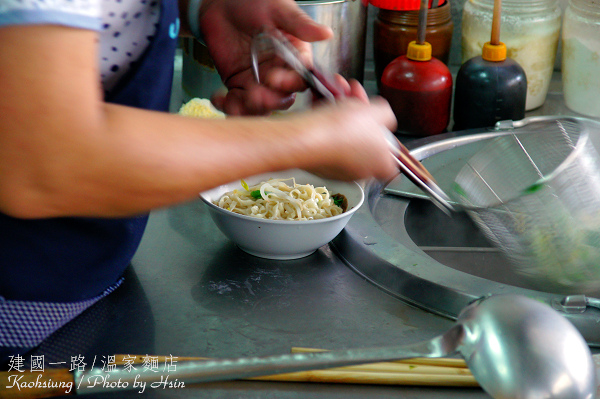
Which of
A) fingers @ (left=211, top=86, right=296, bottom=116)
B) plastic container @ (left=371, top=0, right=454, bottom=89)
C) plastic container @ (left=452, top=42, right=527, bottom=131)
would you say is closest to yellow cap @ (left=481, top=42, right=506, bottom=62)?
plastic container @ (left=452, top=42, right=527, bottom=131)

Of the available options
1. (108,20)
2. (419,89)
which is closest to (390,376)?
(108,20)

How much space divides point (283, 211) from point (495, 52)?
713 millimetres

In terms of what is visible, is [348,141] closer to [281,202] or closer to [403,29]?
[281,202]

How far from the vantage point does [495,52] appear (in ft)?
4.88

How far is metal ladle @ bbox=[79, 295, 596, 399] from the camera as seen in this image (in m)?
0.58

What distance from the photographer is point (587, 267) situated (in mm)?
904

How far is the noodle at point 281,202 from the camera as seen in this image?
3.62ft

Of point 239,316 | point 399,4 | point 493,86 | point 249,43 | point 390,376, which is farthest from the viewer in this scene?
point 399,4

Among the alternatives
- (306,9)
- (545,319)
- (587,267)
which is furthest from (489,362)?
(306,9)

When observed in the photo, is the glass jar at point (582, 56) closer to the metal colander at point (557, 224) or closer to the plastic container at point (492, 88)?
the plastic container at point (492, 88)

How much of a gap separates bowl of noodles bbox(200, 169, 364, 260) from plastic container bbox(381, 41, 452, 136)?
1.36ft

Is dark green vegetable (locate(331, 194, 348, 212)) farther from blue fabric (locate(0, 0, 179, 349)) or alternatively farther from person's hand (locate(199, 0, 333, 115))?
blue fabric (locate(0, 0, 179, 349))

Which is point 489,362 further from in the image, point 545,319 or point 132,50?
point 132,50

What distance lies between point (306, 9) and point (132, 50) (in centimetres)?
70
